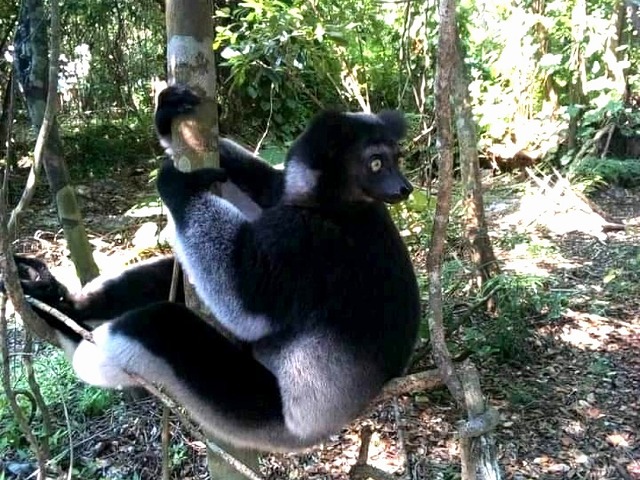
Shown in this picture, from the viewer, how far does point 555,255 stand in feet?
23.0

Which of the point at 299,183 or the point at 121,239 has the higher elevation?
the point at 299,183

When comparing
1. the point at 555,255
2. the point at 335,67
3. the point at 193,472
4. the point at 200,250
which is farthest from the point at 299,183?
the point at 555,255

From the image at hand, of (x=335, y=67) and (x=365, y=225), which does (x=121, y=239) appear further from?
(x=365, y=225)

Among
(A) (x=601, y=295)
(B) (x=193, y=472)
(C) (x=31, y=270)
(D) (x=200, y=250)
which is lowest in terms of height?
(B) (x=193, y=472)

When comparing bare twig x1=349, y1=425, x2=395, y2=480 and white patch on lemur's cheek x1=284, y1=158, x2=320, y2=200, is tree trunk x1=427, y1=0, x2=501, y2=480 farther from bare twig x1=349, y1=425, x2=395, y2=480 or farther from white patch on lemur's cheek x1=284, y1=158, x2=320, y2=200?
white patch on lemur's cheek x1=284, y1=158, x2=320, y2=200

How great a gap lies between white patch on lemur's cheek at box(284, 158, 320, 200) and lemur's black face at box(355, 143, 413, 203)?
0.70ft

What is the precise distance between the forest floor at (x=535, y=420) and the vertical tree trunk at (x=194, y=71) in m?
1.86

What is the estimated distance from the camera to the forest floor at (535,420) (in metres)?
4.28

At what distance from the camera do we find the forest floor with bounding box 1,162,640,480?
428 cm

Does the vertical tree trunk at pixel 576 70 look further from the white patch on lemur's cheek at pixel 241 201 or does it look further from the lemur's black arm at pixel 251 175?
the white patch on lemur's cheek at pixel 241 201

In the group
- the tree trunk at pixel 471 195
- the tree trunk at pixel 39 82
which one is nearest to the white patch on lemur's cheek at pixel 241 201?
the tree trunk at pixel 39 82

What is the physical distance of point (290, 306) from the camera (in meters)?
3.17

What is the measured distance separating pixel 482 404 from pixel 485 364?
2.94 metres

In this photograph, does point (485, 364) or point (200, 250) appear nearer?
point (200, 250)
